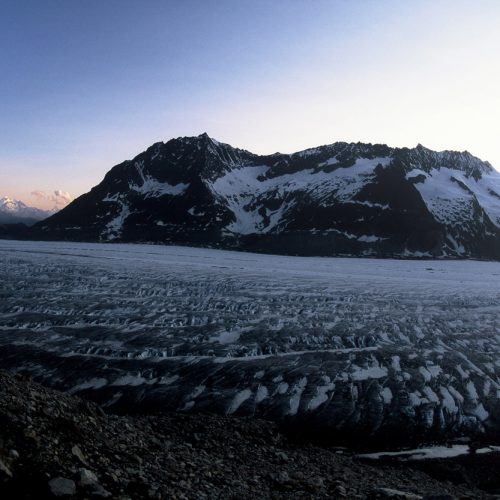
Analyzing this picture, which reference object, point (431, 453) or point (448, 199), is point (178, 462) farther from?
point (448, 199)

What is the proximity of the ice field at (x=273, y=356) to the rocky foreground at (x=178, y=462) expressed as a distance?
4.61 ft

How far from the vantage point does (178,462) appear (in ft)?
25.0

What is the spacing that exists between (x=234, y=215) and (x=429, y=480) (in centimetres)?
17324

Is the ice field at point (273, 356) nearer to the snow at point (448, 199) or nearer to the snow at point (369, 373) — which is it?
the snow at point (369, 373)

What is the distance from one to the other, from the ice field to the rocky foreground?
1405mm

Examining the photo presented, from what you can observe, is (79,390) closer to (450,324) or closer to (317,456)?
(317,456)

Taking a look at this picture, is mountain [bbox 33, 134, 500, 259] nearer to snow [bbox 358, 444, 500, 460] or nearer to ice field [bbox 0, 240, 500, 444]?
ice field [bbox 0, 240, 500, 444]

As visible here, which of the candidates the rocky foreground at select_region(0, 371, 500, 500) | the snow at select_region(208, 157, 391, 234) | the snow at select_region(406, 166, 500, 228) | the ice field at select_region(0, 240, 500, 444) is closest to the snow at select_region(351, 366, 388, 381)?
the ice field at select_region(0, 240, 500, 444)

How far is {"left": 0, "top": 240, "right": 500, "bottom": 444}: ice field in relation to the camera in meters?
11.8

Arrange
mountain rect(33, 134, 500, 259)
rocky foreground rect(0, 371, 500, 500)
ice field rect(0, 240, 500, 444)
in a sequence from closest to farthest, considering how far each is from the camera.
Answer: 1. rocky foreground rect(0, 371, 500, 500)
2. ice field rect(0, 240, 500, 444)
3. mountain rect(33, 134, 500, 259)

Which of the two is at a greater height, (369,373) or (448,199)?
(448,199)

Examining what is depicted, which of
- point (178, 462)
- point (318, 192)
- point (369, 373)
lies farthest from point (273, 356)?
point (318, 192)

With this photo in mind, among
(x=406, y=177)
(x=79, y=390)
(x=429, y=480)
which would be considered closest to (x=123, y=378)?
(x=79, y=390)

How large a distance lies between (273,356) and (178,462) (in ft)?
27.1
